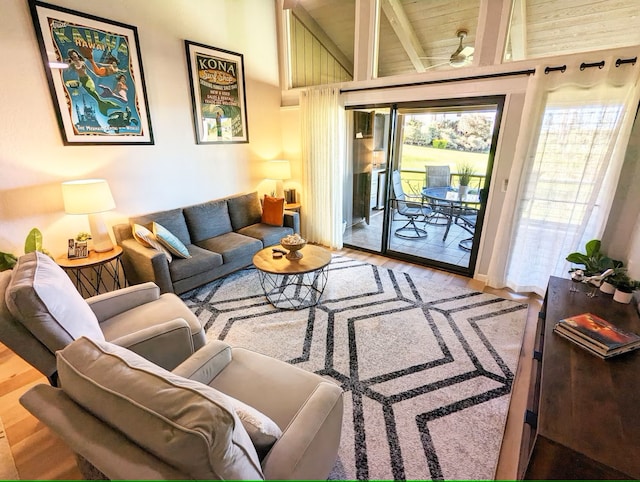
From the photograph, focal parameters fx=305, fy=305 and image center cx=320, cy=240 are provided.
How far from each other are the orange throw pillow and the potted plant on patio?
237 cm

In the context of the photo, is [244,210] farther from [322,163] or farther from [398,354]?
[398,354]

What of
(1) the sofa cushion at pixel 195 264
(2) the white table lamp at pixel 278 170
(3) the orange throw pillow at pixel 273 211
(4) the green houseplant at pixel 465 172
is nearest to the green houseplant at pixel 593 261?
(4) the green houseplant at pixel 465 172

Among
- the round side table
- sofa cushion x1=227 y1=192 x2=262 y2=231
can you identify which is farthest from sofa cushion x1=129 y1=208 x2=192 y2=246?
sofa cushion x1=227 y1=192 x2=262 y2=231

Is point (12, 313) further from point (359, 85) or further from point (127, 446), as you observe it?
point (359, 85)

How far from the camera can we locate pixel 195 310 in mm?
2949

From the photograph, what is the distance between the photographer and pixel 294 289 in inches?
131

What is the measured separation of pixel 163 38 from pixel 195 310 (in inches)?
111

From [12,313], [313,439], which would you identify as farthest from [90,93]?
[313,439]

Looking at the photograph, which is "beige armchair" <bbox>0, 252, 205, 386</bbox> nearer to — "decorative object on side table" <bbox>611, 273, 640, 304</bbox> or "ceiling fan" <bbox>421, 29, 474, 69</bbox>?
"decorative object on side table" <bbox>611, 273, 640, 304</bbox>

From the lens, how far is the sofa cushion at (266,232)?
3.79 m

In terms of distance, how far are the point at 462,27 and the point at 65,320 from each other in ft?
13.5

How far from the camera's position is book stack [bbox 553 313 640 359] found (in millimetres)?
1562

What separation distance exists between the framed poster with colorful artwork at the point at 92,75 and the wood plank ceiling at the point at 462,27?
2.39m

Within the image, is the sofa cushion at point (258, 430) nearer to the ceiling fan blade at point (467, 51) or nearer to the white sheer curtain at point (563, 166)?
the white sheer curtain at point (563, 166)
